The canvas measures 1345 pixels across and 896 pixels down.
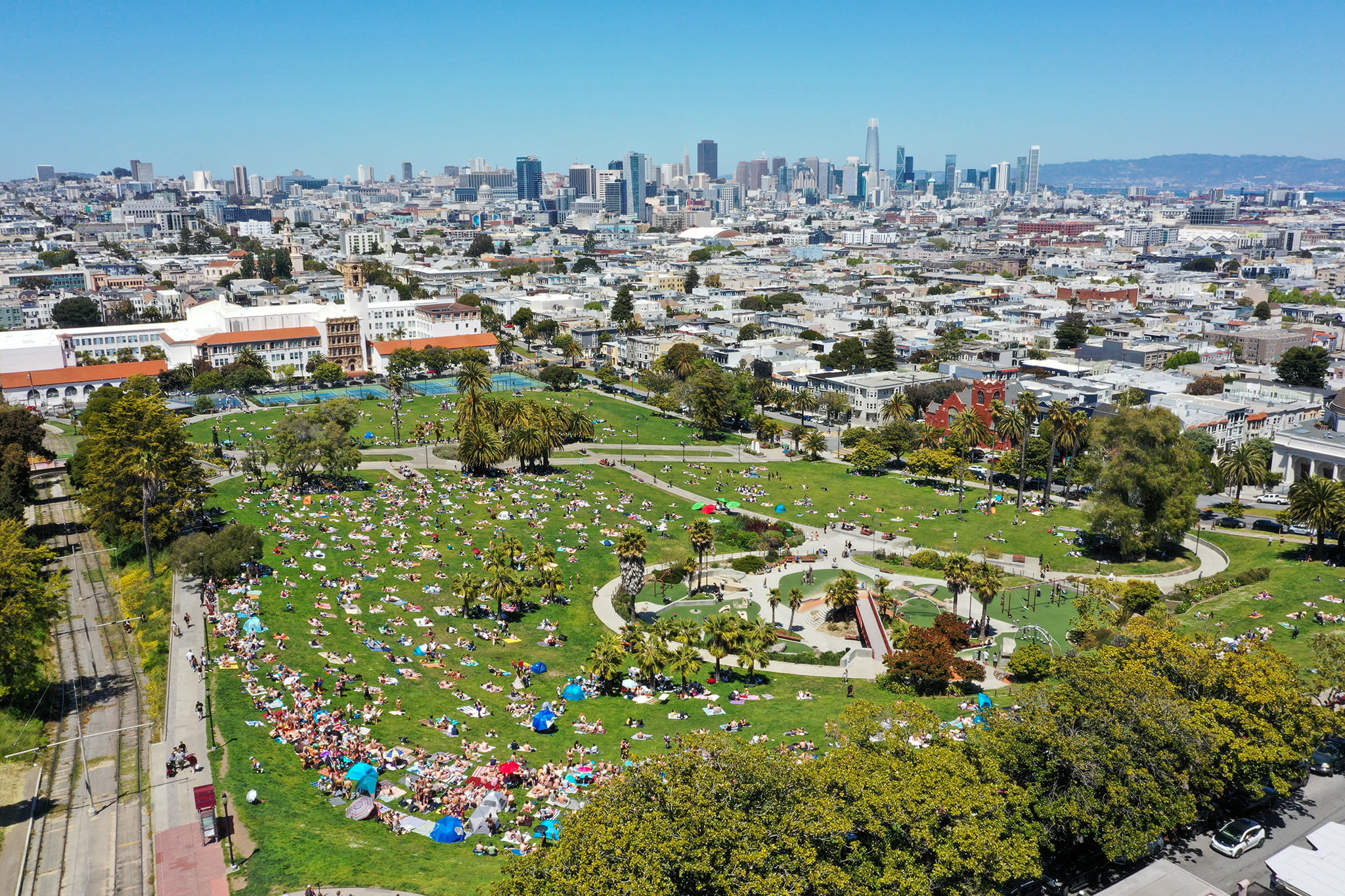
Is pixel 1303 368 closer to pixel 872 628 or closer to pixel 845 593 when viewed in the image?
pixel 872 628

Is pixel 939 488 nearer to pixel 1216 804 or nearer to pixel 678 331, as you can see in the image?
pixel 1216 804

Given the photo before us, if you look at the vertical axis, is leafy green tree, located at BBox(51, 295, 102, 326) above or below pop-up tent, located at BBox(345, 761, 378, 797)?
above

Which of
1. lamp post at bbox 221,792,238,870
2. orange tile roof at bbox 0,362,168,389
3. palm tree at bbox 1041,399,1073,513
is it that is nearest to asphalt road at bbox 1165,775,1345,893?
lamp post at bbox 221,792,238,870

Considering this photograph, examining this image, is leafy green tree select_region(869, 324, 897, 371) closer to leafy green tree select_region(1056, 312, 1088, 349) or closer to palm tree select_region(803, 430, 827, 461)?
leafy green tree select_region(1056, 312, 1088, 349)

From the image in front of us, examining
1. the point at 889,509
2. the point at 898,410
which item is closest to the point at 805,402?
→ the point at 898,410

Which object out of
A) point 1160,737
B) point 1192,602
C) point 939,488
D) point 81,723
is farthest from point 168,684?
point 939,488

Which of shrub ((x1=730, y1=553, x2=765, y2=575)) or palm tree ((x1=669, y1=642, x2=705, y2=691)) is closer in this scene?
palm tree ((x1=669, y1=642, x2=705, y2=691))
